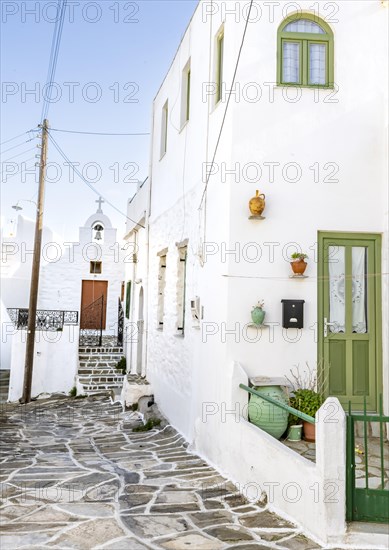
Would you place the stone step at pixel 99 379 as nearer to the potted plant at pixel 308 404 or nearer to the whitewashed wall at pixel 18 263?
the whitewashed wall at pixel 18 263

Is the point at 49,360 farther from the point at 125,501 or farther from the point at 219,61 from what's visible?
the point at 219,61

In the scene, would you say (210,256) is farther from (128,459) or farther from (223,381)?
(128,459)

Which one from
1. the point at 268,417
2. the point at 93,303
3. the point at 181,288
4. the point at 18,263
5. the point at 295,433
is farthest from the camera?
the point at 18,263

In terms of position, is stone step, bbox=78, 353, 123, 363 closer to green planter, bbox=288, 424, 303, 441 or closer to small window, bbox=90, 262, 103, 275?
small window, bbox=90, 262, 103, 275

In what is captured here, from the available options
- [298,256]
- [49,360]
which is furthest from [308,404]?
[49,360]

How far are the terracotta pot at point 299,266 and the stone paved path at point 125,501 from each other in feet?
8.88

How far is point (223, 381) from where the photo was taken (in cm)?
639

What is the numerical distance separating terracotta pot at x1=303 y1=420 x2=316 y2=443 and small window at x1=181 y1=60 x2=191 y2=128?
240 inches

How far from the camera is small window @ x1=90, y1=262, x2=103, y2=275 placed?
21.2m

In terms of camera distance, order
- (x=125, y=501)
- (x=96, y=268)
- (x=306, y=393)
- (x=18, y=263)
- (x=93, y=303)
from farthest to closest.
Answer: (x=18, y=263), (x=96, y=268), (x=93, y=303), (x=306, y=393), (x=125, y=501)

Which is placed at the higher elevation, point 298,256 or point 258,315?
point 298,256

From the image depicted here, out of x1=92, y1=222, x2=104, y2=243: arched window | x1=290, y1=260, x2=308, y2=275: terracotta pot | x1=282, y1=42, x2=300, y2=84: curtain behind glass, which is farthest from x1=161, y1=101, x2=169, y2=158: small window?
x1=92, y1=222, x2=104, y2=243: arched window

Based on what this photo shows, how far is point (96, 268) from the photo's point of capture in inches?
837

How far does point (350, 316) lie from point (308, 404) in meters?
1.39
